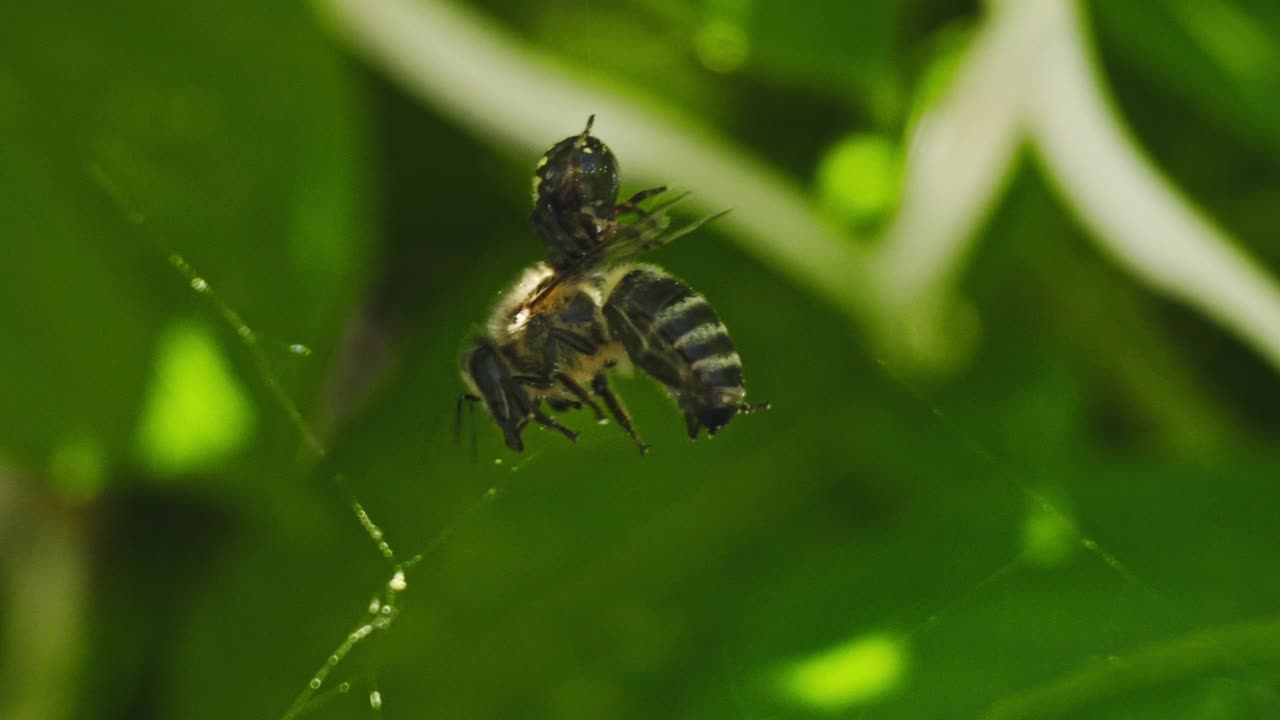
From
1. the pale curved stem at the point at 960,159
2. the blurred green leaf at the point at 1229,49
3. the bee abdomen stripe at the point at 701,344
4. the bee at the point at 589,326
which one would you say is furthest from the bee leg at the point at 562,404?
the blurred green leaf at the point at 1229,49

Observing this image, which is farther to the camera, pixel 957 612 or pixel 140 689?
pixel 140 689

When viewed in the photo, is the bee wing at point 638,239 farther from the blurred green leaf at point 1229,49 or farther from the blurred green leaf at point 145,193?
the blurred green leaf at point 1229,49

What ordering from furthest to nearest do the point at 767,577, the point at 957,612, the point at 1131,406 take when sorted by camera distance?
the point at 1131,406 < the point at 767,577 < the point at 957,612

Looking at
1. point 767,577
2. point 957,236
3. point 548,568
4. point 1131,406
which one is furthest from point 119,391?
point 1131,406

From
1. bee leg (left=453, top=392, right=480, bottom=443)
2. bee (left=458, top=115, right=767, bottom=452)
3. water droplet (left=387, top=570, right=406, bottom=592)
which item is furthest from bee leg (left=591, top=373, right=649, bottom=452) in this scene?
water droplet (left=387, top=570, right=406, bottom=592)

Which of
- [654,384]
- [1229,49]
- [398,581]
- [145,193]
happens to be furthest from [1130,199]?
[145,193]

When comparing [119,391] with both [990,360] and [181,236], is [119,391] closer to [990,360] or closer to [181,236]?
[181,236]

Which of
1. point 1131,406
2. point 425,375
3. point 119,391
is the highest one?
point 119,391
